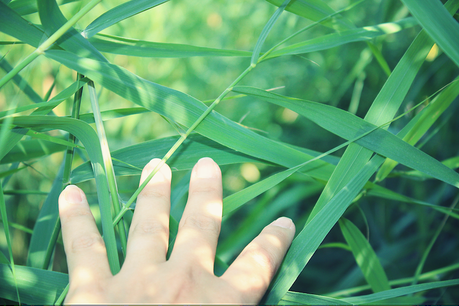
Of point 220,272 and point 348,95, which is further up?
point 348,95

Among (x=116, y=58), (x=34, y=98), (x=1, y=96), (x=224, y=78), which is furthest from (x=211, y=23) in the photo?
(x=34, y=98)

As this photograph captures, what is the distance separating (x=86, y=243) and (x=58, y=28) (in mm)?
359

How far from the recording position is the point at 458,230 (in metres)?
1.02

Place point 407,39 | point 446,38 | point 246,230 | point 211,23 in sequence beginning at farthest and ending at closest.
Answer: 1. point 211,23
2. point 407,39
3. point 246,230
4. point 446,38

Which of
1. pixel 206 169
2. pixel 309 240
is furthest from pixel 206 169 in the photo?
pixel 309 240

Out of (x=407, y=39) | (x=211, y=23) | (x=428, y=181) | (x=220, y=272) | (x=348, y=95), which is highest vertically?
(x=407, y=39)

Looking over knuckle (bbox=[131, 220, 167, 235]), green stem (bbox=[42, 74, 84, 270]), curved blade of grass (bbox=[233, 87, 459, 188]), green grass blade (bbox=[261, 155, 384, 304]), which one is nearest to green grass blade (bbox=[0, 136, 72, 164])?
green stem (bbox=[42, 74, 84, 270])

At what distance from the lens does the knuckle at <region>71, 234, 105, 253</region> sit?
446 mm

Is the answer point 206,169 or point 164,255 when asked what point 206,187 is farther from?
point 164,255

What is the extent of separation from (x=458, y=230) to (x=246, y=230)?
806 millimetres

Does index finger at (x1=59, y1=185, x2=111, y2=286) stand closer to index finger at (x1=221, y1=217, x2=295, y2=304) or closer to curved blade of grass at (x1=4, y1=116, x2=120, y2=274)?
curved blade of grass at (x1=4, y1=116, x2=120, y2=274)

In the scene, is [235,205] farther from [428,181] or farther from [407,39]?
[407,39]

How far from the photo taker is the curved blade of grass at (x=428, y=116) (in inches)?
21.1

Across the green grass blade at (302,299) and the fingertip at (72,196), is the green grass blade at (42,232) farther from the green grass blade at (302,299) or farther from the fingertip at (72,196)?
the green grass blade at (302,299)
